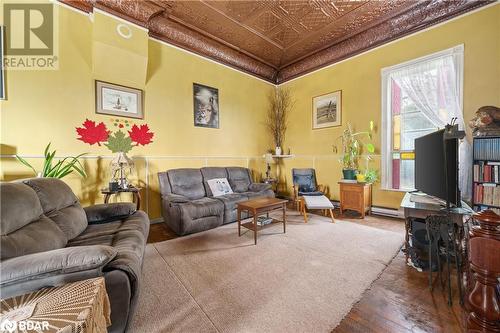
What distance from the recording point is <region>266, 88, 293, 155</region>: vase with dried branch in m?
5.55

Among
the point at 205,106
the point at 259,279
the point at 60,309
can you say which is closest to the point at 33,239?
the point at 60,309

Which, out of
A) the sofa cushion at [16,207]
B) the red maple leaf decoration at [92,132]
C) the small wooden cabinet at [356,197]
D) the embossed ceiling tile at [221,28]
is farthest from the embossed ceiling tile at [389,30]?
the sofa cushion at [16,207]

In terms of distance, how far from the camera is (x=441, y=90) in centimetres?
325

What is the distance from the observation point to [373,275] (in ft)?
6.24

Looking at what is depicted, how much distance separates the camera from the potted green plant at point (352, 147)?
402cm

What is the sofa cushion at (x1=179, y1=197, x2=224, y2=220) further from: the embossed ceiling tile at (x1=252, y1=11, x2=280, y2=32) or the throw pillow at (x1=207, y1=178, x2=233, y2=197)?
the embossed ceiling tile at (x1=252, y1=11, x2=280, y2=32)

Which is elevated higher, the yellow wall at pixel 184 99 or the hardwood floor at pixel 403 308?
the yellow wall at pixel 184 99

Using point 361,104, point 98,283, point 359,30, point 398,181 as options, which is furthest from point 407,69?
point 98,283

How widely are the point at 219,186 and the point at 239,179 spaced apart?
609mm

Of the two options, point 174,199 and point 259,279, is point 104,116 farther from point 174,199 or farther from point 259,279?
point 259,279

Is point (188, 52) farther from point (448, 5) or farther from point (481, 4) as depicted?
point (481, 4)

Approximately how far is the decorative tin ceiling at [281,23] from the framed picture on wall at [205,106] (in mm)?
732

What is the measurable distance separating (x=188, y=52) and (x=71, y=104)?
87.3 inches

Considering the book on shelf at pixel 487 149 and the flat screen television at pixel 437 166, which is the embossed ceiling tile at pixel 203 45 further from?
the book on shelf at pixel 487 149
